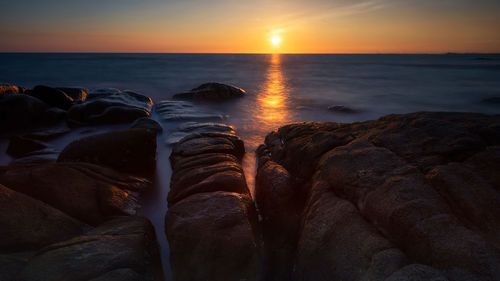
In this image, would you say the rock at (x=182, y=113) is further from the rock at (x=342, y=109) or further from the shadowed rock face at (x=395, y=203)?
the shadowed rock face at (x=395, y=203)

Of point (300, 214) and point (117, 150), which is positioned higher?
point (117, 150)

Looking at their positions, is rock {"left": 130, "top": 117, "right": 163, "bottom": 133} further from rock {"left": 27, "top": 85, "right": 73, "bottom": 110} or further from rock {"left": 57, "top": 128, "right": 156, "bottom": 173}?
rock {"left": 27, "top": 85, "right": 73, "bottom": 110}

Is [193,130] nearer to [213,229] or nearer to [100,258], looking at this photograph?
[213,229]

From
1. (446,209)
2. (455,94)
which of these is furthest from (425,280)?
(455,94)

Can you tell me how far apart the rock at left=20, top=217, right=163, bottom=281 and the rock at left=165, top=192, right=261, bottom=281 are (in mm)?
253

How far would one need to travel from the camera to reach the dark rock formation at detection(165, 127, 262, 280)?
224cm

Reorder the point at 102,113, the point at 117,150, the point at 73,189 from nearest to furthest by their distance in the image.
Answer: the point at 73,189 < the point at 117,150 < the point at 102,113

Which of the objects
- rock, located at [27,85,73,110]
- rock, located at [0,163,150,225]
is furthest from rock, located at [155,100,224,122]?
rock, located at [0,163,150,225]

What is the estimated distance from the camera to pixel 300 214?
9.32 ft

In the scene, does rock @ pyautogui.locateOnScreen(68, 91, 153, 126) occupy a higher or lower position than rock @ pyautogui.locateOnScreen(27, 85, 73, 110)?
lower

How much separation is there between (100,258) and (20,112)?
7.68 m

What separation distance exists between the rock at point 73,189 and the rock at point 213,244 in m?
1.07

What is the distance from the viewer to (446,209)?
6.26ft

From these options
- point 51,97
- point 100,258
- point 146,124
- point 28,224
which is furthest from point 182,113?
point 100,258
